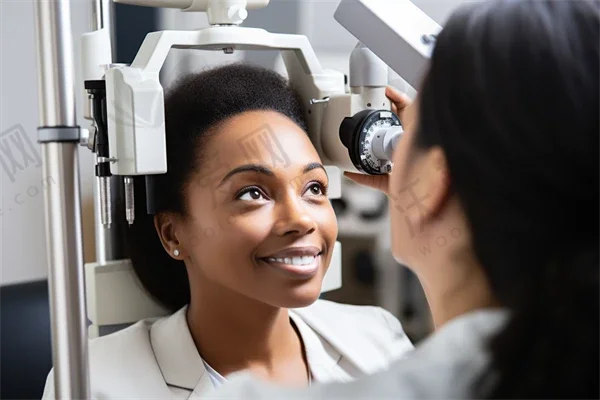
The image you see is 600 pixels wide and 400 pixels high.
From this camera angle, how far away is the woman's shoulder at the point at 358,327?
115cm

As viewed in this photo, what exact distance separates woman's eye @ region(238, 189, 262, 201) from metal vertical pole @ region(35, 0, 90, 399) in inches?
10.6

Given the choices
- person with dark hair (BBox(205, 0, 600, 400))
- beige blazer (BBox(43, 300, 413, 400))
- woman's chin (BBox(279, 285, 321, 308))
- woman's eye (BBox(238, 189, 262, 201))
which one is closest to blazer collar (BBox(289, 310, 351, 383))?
beige blazer (BBox(43, 300, 413, 400))

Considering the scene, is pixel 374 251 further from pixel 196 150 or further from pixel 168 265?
pixel 196 150

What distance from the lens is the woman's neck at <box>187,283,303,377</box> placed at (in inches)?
39.4

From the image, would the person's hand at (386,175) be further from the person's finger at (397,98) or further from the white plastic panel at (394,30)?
the white plastic panel at (394,30)

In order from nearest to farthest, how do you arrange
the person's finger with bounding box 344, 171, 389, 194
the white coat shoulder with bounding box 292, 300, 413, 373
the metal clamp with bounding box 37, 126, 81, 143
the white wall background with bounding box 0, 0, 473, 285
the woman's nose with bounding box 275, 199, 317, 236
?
the metal clamp with bounding box 37, 126, 81, 143
the woman's nose with bounding box 275, 199, 317, 236
the person's finger with bounding box 344, 171, 389, 194
the white coat shoulder with bounding box 292, 300, 413, 373
the white wall background with bounding box 0, 0, 473, 285

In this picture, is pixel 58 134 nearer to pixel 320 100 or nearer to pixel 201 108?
pixel 201 108

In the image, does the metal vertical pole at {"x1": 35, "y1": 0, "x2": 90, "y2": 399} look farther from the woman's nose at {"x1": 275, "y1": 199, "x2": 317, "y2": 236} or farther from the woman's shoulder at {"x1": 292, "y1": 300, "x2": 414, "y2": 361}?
the woman's shoulder at {"x1": 292, "y1": 300, "x2": 414, "y2": 361}

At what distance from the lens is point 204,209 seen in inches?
37.9

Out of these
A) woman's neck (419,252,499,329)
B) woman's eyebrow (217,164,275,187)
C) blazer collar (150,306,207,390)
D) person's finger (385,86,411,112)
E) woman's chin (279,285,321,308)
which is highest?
person's finger (385,86,411,112)

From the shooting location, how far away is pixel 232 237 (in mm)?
934

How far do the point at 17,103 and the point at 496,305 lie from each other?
3.47 feet

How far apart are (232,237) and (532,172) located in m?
0.52

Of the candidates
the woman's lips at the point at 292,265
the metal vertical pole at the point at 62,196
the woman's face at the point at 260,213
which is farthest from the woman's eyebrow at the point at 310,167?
the metal vertical pole at the point at 62,196
